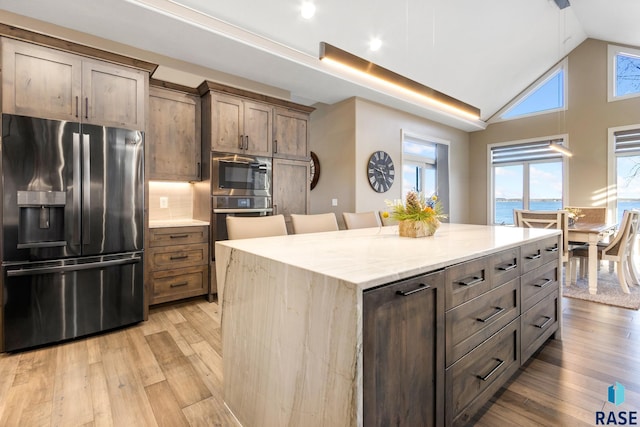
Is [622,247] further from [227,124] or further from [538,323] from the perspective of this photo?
[227,124]

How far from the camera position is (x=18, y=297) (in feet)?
7.39

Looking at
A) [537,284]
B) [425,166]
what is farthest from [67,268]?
[425,166]

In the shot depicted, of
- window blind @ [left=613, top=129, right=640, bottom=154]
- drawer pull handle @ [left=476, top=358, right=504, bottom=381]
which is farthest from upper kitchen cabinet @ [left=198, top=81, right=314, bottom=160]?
window blind @ [left=613, top=129, right=640, bottom=154]

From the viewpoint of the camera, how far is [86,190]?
8.12 feet

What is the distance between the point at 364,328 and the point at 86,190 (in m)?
2.61

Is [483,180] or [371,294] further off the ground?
[483,180]

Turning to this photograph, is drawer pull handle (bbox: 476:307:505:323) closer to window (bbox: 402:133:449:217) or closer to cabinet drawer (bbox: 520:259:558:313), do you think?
cabinet drawer (bbox: 520:259:558:313)

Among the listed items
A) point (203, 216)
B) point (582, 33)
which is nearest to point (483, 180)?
point (582, 33)

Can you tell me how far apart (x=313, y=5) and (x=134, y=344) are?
3566 mm

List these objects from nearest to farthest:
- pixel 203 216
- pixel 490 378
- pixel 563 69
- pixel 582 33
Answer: pixel 490 378
pixel 203 216
pixel 582 33
pixel 563 69

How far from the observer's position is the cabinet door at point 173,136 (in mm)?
3311

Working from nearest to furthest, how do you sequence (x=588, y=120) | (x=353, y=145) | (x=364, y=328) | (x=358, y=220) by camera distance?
1. (x=364, y=328)
2. (x=358, y=220)
3. (x=353, y=145)
4. (x=588, y=120)

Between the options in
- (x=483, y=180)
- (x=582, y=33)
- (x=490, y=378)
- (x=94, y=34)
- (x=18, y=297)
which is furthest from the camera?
(x=483, y=180)

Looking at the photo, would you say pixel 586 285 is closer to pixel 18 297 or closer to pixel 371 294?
pixel 371 294
